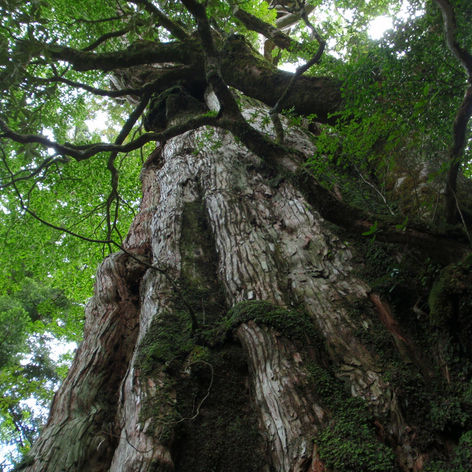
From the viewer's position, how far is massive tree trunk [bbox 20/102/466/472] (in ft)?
6.55

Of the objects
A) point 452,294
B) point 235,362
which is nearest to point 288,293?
point 235,362

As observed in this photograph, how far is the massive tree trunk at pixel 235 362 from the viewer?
2.00 m

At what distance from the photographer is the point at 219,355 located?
259 centimetres

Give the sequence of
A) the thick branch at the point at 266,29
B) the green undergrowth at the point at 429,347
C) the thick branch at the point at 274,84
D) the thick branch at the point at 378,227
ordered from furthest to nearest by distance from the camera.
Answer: the thick branch at the point at 266,29
the thick branch at the point at 274,84
the thick branch at the point at 378,227
the green undergrowth at the point at 429,347

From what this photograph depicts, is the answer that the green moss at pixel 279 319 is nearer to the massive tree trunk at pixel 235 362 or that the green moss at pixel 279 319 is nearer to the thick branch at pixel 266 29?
the massive tree trunk at pixel 235 362

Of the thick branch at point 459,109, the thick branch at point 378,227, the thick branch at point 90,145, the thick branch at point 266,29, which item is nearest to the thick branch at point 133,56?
the thick branch at point 266,29

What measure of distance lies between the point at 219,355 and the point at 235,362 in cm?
13

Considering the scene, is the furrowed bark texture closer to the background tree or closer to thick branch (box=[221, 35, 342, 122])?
the background tree

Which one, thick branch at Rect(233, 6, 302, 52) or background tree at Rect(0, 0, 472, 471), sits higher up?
thick branch at Rect(233, 6, 302, 52)

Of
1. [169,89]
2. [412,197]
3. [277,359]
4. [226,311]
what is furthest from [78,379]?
[169,89]

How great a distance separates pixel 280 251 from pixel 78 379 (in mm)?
2048

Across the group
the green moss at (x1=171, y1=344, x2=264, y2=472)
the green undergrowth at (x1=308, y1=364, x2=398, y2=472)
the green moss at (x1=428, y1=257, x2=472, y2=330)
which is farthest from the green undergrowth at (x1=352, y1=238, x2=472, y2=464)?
the green moss at (x1=171, y1=344, x2=264, y2=472)

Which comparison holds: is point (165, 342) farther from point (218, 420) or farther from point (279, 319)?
point (279, 319)

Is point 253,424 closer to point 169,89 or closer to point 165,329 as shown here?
point 165,329
